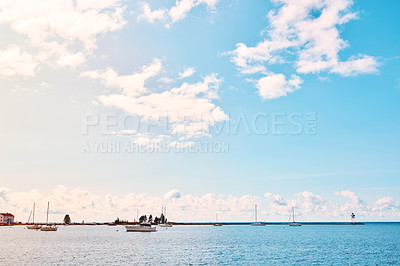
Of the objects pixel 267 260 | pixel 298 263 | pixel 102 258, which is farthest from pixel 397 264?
pixel 102 258

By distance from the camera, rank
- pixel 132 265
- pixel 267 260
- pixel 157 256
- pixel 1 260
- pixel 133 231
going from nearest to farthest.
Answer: pixel 132 265, pixel 1 260, pixel 267 260, pixel 157 256, pixel 133 231

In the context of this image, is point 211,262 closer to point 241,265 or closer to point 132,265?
point 241,265

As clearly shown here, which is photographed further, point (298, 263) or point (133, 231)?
point (133, 231)

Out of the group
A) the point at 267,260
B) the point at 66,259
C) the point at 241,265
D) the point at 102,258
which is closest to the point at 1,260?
the point at 66,259

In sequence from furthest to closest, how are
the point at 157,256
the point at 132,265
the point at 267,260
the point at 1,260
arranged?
the point at 157,256 → the point at 267,260 → the point at 1,260 → the point at 132,265

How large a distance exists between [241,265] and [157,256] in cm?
2079

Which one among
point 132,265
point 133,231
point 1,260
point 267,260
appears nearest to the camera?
point 132,265

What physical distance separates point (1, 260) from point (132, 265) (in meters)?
26.4

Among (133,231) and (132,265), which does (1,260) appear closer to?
(132,265)

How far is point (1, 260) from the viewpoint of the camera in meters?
65.8

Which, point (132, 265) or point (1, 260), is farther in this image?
point (1, 260)

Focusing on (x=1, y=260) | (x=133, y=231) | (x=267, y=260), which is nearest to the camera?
(x=1, y=260)

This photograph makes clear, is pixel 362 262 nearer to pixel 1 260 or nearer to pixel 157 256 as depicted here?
pixel 157 256

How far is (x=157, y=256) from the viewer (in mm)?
74688
